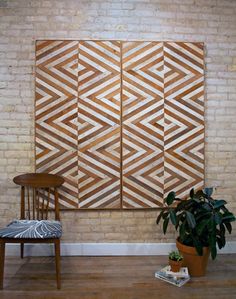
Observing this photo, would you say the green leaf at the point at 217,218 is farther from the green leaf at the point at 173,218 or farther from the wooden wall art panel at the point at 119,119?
the wooden wall art panel at the point at 119,119

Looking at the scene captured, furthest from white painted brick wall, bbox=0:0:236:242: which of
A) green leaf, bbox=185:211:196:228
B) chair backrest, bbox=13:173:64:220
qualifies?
green leaf, bbox=185:211:196:228

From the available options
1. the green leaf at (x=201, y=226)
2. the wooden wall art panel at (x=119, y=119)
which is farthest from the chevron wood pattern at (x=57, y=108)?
the green leaf at (x=201, y=226)

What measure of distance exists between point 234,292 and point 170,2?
2.91m

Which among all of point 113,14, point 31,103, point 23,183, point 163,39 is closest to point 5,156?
point 23,183

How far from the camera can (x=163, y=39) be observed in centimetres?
290

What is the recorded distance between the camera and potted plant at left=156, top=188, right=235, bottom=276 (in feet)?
7.56

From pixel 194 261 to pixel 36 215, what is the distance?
66.0 inches

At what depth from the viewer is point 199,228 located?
2314mm

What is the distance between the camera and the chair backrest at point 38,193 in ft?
8.81

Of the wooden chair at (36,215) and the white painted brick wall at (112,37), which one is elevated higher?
the white painted brick wall at (112,37)

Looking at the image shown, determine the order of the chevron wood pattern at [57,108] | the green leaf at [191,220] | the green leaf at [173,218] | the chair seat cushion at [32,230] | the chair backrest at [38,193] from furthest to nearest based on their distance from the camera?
1. the chevron wood pattern at [57,108]
2. the chair backrest at [38,193]
3. the green leaf at [173,218]
4. the green leaf at [191,220]
5. the chair seat cushion at [32,230]

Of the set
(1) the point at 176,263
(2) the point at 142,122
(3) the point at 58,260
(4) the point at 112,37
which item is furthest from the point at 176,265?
(4) the point at 112,37

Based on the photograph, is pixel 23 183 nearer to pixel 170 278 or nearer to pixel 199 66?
pixel 170 278

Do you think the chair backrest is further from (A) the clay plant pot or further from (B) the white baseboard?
(A) the clay plant pot
